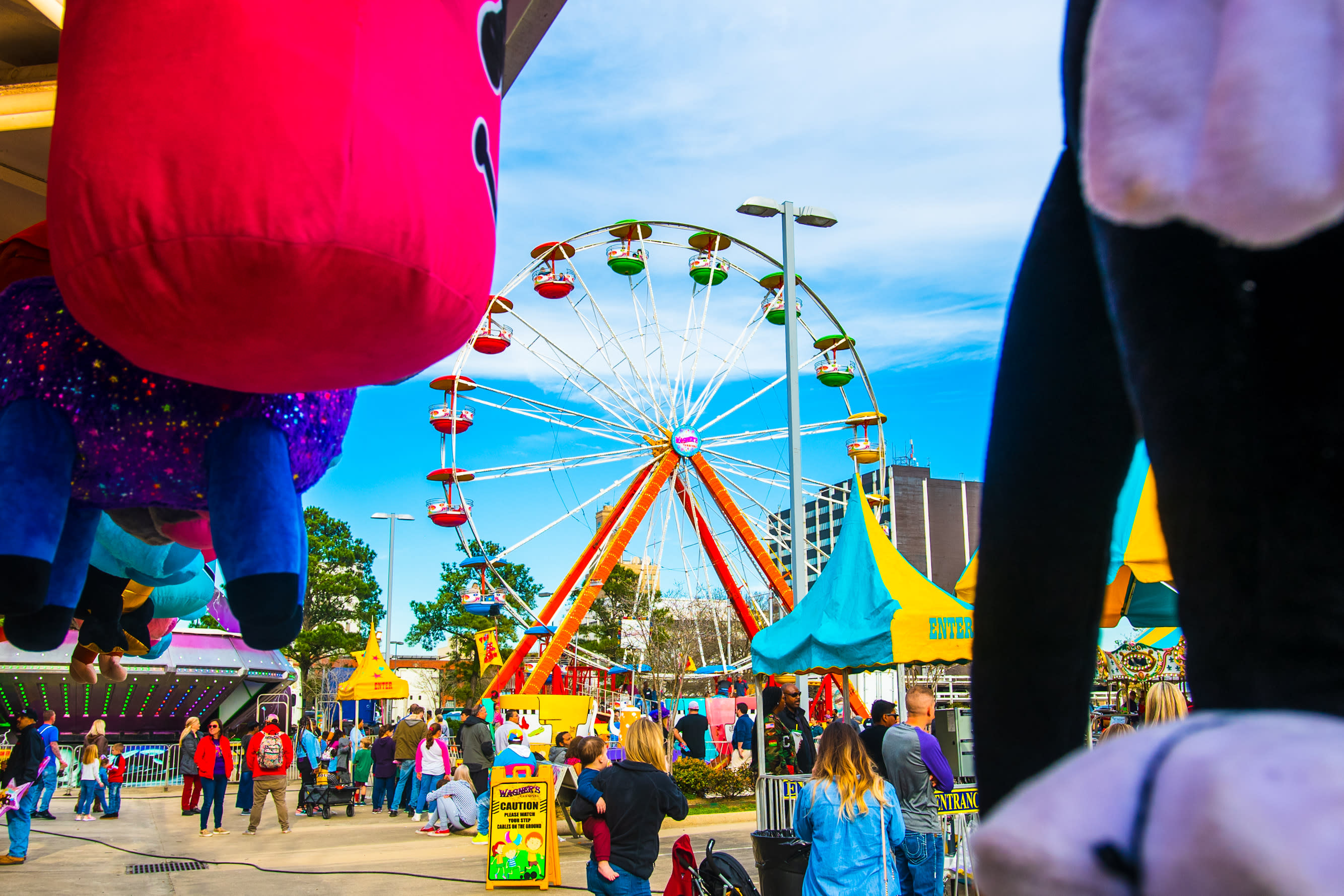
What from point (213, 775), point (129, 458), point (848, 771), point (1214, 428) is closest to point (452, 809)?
point (213, 775)

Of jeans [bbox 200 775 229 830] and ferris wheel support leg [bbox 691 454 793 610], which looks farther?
ferris wheel support leg [bbox 691 454 793 610]

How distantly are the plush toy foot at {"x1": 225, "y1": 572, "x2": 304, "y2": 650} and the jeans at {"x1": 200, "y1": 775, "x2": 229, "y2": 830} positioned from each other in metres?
12.8

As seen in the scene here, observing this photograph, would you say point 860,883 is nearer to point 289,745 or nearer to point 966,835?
point 966,835

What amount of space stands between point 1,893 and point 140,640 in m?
6.74

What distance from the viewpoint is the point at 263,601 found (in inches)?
78.3

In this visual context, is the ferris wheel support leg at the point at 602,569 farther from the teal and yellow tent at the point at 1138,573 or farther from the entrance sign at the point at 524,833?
the teal and yellow tent at the point at 1138,573

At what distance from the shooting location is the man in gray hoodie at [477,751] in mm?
13359

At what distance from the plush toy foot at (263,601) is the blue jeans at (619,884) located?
152 inches

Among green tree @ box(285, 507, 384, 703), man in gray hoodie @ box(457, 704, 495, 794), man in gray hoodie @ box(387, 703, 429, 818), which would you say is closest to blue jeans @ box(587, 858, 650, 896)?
man in gray hoodie @ box(457, 704, 495, 794)

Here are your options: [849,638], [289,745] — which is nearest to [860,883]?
[849,638]

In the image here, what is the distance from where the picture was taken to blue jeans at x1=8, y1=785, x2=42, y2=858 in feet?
34.3

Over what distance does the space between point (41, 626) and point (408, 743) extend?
45.6ft

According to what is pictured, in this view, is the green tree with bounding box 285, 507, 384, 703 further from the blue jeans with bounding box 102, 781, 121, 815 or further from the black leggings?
the black leggings

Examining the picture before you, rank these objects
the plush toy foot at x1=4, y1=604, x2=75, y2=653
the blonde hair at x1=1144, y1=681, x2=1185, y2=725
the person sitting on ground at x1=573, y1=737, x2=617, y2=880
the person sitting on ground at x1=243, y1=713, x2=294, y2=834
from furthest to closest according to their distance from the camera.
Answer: the person sitting on ground at x1=243, y1=713, x2=294, y2=834 → the person sitting on ground at x1=573, y1=737, x2=617, y2=880 → the blonde hair at x1=1144, y1=681, x2=1185, y2=725 → the plush toy foot at x1=4, y1=604, x2=75, y2=653
